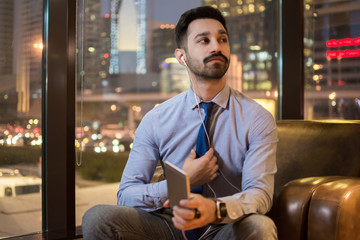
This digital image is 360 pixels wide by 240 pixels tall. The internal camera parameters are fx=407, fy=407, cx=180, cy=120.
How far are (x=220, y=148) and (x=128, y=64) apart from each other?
2463 millimetres

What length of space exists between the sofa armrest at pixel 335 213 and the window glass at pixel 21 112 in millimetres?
1788

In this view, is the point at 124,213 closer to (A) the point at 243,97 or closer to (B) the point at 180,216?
(B) the point at 180,216

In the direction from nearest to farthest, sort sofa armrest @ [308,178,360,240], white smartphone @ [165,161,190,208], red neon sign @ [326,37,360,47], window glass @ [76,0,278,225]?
white smartphone @ [165,161,190,208], sofa armrest @ [308,178,360,240], window glass @ [76,0,278,225], red neon sign @ [326,37,360,47]

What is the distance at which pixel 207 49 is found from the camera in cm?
172


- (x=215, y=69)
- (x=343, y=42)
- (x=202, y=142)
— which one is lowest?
(x=202, y=142)

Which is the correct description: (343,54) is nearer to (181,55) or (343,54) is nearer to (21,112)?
(181,55)

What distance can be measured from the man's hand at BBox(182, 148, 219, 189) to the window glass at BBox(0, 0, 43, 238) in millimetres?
1405

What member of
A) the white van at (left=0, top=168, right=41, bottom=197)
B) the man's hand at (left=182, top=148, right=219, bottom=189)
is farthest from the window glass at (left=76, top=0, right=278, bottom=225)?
the man's hand at (left=182, top=148, right=219, bottom=189)

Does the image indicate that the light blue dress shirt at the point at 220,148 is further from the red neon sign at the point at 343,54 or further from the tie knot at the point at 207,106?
the red neon sign at the point at 343,54

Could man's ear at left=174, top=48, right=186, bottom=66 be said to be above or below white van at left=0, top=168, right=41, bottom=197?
above

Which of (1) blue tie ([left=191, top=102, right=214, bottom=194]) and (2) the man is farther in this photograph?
(1) blue tie ([left=191, top=102, right=214, bottom=194])

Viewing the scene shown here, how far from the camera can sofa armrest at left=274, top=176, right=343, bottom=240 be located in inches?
59.5

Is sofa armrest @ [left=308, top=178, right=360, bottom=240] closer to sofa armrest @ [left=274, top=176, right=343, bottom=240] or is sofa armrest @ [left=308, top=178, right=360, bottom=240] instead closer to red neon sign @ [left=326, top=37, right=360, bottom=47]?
sofa armrest @ [left=274, top=176, right=343, bottom=240]

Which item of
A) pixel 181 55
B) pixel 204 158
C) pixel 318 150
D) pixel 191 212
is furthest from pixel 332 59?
pixel 191 212
